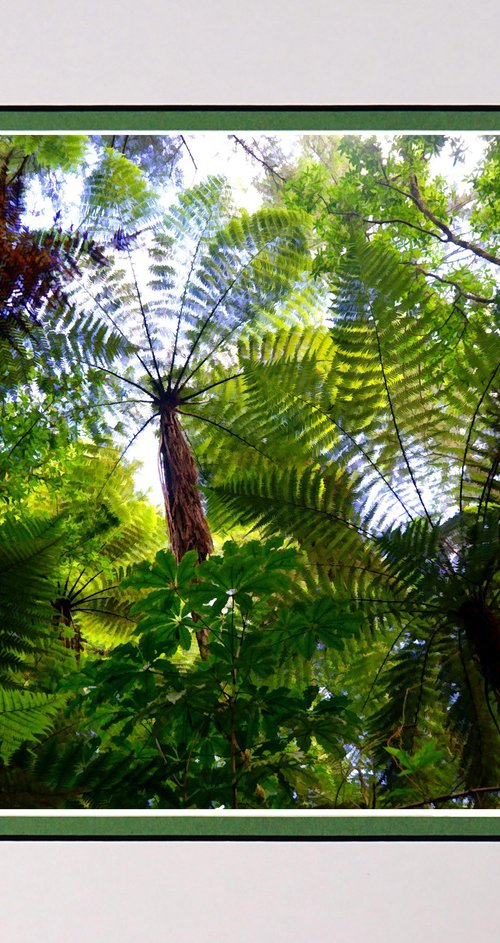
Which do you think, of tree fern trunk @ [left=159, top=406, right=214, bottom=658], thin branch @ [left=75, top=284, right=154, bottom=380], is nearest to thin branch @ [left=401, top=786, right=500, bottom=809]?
tree fern trunk @ [left=159, top=406, right=214, bottom=658]

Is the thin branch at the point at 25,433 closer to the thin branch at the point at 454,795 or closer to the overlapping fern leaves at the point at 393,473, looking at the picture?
the overlapping fern leaves at the point at 393,473

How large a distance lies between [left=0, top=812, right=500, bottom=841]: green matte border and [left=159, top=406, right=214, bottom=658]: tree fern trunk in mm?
540

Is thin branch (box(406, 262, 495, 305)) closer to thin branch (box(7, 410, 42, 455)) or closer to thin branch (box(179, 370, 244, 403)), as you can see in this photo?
thin branch (box(179, 370, 244, 403))

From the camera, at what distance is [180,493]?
169cm

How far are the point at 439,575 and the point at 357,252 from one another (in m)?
0.78

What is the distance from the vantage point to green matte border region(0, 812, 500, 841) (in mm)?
1496

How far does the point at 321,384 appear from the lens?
1776 millimetres

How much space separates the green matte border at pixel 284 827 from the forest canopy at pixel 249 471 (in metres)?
0.03

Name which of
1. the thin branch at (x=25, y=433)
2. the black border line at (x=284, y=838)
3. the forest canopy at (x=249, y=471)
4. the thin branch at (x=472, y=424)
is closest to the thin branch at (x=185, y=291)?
the forest canopy at (x=249, y=471)

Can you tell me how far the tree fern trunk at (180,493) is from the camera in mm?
1679

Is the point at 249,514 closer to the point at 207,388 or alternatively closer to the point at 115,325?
the point at 207,388
